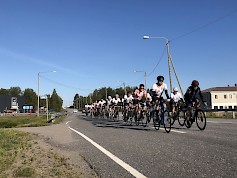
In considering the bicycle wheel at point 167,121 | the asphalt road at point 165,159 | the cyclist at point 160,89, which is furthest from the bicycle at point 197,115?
the asphalt road at point 165,159

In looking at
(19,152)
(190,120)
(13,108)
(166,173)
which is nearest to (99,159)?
(166,173)

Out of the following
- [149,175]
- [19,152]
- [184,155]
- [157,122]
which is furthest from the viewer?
[157,122]

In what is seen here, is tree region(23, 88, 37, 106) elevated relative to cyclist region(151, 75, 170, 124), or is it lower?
elevated

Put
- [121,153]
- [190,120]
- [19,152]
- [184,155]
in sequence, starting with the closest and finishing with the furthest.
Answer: [184,155], [121,153], [19,152], [190,120]

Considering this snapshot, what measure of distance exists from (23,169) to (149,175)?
2.38 metres

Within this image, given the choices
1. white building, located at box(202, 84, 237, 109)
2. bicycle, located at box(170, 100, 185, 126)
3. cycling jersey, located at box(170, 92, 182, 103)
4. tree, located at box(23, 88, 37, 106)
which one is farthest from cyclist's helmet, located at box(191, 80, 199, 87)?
tree, located at box(23, 88, 37, 106)

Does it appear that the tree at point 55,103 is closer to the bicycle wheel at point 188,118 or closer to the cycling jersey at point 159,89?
the cycling jersey at point 159,89

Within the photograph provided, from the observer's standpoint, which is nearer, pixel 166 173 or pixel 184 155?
pixel 166 173

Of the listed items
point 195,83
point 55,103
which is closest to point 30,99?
point 55,103

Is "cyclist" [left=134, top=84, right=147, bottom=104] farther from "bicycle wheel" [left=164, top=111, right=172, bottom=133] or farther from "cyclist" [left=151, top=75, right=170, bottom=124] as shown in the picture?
"bicycle wheel" [left=164, top=111, right=172, bottom=133]

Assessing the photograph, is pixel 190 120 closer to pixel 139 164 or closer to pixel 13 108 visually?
pixel 139 164

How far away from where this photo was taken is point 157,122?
45.5 feet

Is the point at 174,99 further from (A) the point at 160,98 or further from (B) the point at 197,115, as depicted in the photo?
(B) the point at 197,115

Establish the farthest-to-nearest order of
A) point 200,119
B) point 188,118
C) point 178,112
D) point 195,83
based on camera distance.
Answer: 1. point 178,112
2. point 188,118
3. point 200,119
4. point 195,83
